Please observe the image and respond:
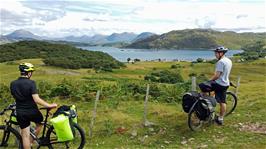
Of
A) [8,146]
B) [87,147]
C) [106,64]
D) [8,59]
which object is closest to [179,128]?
[87,147]

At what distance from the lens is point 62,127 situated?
374 inches

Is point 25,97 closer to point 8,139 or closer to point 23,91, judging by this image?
point 23,91

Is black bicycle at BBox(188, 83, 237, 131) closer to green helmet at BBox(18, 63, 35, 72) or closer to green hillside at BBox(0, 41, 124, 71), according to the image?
green helmet at BBox(18, 63, 35, 72)

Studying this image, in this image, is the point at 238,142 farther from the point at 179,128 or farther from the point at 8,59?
the point at 8,59

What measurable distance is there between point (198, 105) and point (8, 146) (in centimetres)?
648

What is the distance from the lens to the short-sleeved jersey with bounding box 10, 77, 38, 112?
887 centimetres

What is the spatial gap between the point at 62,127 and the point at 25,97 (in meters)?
1.27

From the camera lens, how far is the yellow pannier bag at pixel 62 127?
31.1 ft

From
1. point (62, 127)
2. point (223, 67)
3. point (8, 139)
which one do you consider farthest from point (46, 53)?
point (62, 127)

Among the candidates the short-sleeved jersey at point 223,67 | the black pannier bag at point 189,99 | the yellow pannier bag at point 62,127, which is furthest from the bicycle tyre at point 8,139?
the short-sleeved jersey at point 223,67

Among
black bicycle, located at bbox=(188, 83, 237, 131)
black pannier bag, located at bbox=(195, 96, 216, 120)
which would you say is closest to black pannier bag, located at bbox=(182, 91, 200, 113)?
black bicycle, located at bbox=(188, 83, 237, 131)

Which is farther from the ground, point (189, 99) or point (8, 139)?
point (189, 99)

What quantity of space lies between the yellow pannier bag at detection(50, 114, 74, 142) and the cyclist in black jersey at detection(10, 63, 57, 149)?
0.49m

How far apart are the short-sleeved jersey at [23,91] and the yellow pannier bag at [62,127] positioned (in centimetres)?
85
